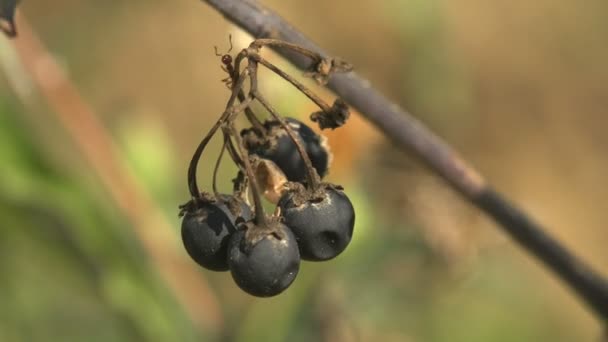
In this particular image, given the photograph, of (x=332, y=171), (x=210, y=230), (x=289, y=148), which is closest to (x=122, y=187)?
(x=332, y=171)

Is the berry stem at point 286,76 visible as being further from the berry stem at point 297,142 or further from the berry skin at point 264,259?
the berry skin at point 264,259

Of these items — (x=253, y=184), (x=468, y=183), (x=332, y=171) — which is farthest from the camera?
(x=332, y=171)

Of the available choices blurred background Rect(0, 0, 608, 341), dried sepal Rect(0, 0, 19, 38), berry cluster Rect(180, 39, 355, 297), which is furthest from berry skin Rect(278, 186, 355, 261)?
blurred background Rect(0, 0, 608, 341)

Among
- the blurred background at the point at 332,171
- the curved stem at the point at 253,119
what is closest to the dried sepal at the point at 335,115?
the curved stem at the point at 253,119

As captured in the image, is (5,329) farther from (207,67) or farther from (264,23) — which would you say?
(207,67)

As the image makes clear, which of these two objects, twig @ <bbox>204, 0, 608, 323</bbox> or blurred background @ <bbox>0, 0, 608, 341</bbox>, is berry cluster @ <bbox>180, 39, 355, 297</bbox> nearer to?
twig @ <bbox>204, 0, 608, 323</bbox>

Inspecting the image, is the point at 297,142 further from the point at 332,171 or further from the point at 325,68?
the point at 332,171
